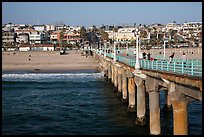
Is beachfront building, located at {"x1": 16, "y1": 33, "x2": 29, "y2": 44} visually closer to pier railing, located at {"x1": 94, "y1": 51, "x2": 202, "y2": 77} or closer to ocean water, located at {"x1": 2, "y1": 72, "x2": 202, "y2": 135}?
ocean water, located at {"x1": 2, "y1": 72, "x2": 202, "y2": 135}

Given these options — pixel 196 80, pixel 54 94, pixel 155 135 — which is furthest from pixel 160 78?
pixel 54 94

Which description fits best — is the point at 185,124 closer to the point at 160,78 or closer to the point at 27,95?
the point at 160,78

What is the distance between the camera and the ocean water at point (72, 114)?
65.9ft

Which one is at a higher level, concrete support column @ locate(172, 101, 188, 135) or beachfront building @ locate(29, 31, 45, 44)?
beachfront building @ locate(29, 31, 45, 44)

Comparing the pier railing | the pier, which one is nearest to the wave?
the pier

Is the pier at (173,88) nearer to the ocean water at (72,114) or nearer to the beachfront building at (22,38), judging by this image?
the ocean water at (72,114)

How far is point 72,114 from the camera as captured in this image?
82.1ft

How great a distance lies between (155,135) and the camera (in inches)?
→ 685

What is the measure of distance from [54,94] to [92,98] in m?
→ 4.83

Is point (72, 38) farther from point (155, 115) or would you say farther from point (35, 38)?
point (155, 115)

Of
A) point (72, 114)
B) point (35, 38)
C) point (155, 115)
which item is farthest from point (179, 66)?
point (35, 38)

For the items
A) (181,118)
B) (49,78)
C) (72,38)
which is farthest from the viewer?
(72,38)

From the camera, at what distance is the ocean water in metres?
20.1

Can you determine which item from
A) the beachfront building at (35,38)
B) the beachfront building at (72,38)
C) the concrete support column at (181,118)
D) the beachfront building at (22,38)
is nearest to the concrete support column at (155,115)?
the concrete support column at (181,118)
